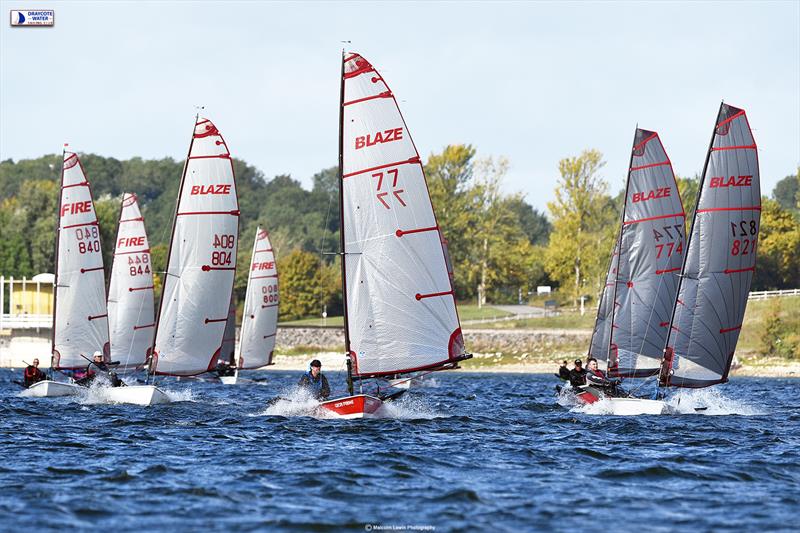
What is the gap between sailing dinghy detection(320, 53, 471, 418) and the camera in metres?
26.8

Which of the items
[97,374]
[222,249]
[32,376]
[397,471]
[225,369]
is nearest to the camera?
[397,471]

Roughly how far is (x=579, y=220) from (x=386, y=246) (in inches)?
2674

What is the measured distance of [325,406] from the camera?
1075 inches

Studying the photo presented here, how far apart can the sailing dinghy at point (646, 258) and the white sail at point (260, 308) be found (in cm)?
2234

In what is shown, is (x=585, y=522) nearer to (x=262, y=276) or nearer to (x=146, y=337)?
(x=146, y=337)

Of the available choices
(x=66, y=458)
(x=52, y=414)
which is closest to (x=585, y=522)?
(x=66, y=458)

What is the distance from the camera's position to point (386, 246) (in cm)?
2703

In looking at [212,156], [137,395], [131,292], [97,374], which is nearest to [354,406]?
[137,395]

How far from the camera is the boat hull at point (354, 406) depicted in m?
26.7

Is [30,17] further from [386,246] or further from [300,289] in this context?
[300,289]

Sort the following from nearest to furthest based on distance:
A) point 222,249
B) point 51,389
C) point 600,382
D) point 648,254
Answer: point 600,382, point 222,249, point 51,389, point 648,254

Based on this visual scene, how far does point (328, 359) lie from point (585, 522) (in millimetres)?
72313

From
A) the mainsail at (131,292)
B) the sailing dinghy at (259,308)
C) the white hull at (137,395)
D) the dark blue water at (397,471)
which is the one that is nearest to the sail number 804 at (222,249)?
the white hull at (137,395)

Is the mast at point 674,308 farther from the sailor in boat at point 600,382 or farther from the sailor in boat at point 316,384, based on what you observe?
the sailor in boat at point 316,384
